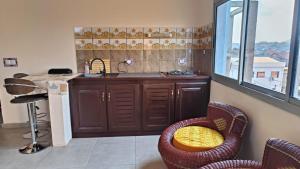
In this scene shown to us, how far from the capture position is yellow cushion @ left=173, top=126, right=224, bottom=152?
1.86m

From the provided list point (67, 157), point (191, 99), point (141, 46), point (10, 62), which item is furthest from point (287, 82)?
point (10, 62)

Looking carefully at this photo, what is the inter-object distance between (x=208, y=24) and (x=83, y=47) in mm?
1995

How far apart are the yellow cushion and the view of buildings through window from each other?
66 centimetres

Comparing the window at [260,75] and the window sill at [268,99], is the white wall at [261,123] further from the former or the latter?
the window at [260,75]

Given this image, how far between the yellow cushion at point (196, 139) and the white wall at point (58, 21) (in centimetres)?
178

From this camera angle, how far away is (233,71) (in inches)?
99.1

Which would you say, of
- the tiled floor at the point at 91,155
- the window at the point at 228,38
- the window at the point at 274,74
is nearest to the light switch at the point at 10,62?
the tiled floor at the point at 91,155

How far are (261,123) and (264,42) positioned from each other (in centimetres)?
76

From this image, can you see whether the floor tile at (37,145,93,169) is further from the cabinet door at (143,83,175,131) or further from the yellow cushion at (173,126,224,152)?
the yellow cushion at (173,126,224,152)

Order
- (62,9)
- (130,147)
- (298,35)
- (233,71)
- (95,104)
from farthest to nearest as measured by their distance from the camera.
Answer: (62,9)
(95,104)
(130,147)
(233,71)
(298,35)

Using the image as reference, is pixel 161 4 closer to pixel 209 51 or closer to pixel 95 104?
pixel 209 51

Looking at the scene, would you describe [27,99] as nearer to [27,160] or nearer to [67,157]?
[27,160]

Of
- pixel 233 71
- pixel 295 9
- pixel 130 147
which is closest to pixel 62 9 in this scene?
pixel 130 147

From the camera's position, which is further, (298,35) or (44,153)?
(44,153)
